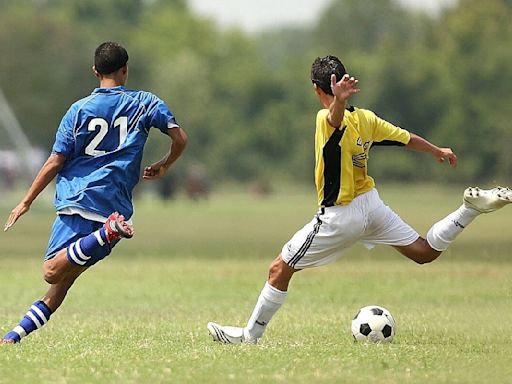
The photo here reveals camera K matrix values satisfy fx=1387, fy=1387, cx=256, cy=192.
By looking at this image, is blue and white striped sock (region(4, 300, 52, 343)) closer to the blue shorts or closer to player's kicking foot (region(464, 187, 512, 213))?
the blue shorts

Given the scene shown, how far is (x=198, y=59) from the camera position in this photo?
375ft

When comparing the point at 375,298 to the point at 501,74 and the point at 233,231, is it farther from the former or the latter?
the point at 501,74

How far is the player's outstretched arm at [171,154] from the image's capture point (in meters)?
9.98

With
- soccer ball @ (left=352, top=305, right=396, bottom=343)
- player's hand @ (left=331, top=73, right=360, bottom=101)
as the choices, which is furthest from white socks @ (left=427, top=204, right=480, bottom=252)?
player's hand @ (left=331, top=73, right=360, bottom=101)

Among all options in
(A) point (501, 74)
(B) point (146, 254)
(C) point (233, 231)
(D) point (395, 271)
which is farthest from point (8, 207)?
(A) point (501, 74)

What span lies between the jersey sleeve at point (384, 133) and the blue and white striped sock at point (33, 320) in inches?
108

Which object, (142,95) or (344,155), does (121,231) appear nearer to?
(142,95)

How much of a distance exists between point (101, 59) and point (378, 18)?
404 feet

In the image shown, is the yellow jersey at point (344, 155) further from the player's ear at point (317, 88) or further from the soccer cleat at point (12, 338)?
the soccer cleat at point (12, 338)

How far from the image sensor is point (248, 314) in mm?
13414

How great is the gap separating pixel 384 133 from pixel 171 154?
160 cm

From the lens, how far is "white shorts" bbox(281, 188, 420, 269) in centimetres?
1004

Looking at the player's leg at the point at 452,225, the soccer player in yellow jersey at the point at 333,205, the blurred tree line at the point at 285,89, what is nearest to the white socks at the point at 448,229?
the player's leg at the point at 452,225

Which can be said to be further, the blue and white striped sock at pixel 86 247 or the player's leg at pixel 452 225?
the player's leg at pixel 452 225
